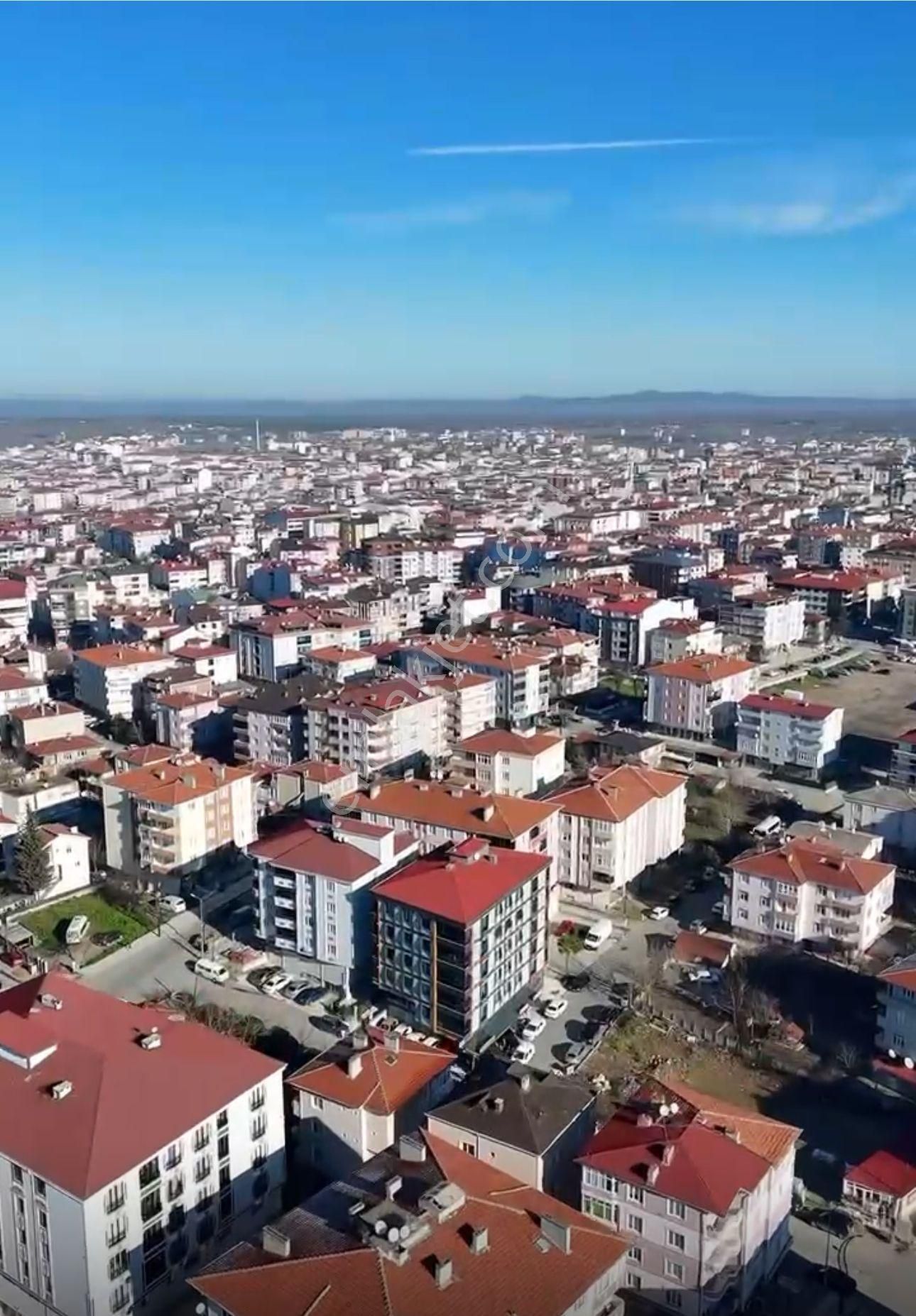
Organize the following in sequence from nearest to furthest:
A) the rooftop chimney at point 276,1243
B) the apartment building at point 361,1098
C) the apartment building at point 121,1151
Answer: the rooftop chimney at point 276,1243 → the apartment building at point 121,1151 → the apartment building at point 361,1098

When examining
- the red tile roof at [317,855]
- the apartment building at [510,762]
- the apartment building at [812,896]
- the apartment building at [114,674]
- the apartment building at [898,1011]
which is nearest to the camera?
the apartment building at [898,1011]

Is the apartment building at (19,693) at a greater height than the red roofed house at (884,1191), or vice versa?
the apartment building at (19,693)

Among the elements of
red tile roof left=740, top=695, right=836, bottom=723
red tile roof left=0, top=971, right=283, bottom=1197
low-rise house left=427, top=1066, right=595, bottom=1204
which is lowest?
low-rise house left=427, top=1066, right=595, bottom=1204

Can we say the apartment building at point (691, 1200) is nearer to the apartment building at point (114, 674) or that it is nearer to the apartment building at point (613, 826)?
the apartment building at point (613, 826)

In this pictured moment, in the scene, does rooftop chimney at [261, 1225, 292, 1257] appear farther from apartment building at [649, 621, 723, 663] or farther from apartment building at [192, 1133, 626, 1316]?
apartment building at [649, 621, 723, 663]

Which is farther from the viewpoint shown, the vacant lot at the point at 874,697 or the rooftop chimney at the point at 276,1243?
the vacant lot at the point at 874,697

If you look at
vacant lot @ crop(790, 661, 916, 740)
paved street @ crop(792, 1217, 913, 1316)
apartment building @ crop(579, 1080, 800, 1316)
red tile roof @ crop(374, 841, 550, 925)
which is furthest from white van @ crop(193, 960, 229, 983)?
vacant lot @ crop(790, 661, 916, 740)

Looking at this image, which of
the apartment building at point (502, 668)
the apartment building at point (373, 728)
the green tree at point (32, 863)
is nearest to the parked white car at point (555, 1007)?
A: the green tree at point (32, 863)
